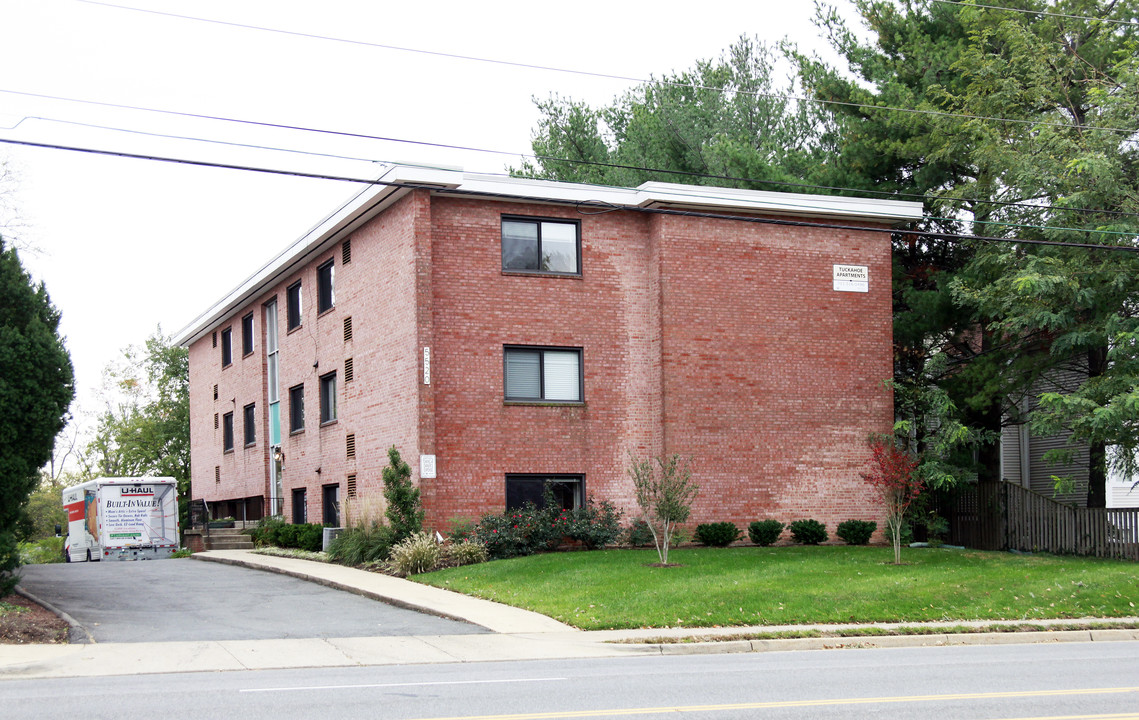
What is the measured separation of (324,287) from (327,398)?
10.0 ft

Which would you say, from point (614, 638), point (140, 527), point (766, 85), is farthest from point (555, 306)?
point (766, 85)

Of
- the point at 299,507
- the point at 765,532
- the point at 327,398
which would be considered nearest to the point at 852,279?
the point at 765,532

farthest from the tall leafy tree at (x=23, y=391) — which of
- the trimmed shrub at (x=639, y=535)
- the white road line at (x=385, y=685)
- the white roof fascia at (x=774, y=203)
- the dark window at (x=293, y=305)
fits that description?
the dark window at (x=293, y=305)

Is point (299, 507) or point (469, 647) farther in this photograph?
point (299, 507)

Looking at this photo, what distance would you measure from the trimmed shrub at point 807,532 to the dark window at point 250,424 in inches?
756

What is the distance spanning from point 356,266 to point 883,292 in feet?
43.2

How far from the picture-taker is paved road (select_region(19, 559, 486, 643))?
1677 centimetres

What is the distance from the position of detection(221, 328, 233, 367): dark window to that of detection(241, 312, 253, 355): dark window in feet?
5.71

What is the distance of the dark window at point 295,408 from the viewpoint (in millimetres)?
34125

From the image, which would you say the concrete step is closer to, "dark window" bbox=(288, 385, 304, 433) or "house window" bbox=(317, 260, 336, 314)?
"dark window" bbox=(288, 385, 304, 433)

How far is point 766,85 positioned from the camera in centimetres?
4916

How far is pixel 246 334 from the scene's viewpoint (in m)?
39.6

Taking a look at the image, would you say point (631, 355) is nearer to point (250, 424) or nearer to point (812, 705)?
point (250, 424)

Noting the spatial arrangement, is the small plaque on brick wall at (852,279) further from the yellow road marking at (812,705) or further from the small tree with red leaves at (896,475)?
the yellow road marking at (812,705)
